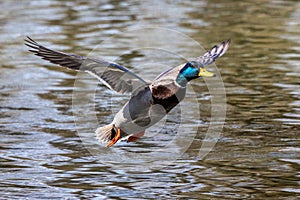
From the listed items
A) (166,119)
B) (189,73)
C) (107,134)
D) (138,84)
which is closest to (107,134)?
(107,134)

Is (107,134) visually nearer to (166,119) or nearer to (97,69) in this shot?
(97,69)

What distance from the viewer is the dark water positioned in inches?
288

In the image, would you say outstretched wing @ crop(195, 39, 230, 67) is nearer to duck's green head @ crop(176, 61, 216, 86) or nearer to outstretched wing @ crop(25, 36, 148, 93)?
duck's green head @ crop(176, 61, 216, 86)

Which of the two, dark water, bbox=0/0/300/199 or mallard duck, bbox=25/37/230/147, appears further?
dark water, bbox=0/0/300/199

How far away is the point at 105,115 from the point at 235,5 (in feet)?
26.9

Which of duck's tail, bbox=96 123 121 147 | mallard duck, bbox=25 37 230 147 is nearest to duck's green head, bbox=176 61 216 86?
mallard duck, bbox=25 37 230 147

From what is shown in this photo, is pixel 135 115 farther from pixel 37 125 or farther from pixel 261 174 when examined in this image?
pixel 37 125

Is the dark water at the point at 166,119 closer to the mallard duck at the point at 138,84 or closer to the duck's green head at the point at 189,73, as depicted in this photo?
the mallard duck at the point at 138,84

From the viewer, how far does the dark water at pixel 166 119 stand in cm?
731

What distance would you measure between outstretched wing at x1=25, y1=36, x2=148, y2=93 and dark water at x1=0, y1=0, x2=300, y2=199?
88 cm

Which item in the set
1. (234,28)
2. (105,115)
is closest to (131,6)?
(234,28)

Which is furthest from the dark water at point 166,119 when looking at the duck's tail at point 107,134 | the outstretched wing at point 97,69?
the outstretched wing at point 97,69

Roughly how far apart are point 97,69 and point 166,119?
8.44 ft

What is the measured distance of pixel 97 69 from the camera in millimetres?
7184
